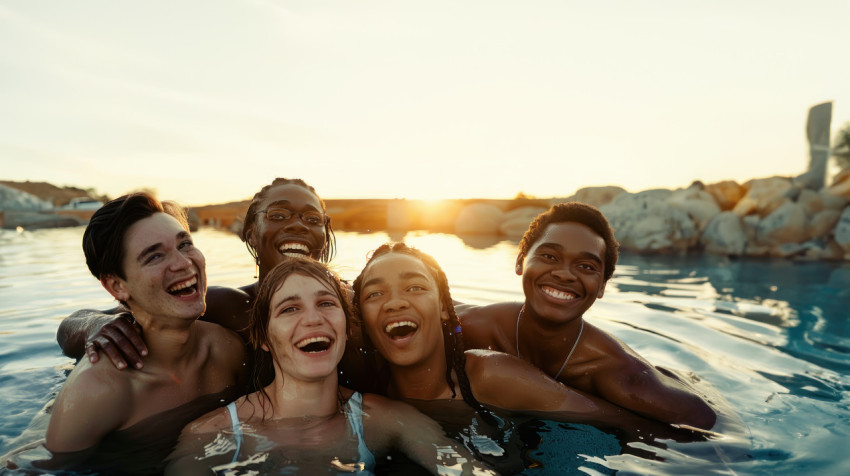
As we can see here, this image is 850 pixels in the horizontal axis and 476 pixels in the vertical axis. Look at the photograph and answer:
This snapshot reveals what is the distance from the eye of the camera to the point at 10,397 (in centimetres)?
443

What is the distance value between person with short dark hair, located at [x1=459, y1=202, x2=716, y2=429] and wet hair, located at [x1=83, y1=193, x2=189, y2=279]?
2709mm

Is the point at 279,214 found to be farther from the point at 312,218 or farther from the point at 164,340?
the point at 164,340

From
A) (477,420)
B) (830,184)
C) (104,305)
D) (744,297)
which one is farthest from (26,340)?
(830,184)

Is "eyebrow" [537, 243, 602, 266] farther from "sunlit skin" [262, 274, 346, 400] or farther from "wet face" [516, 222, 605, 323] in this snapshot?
"sunlit skin" [262, 274, 346, 400]

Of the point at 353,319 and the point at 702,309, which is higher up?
the point at 353,319

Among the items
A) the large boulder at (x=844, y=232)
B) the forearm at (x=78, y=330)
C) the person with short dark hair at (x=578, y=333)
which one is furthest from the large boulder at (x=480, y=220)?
the forearm at (x=78, y=330)

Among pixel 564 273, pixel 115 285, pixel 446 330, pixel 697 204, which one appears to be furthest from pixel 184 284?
pixel 697 204

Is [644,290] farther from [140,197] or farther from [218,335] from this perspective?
[140,197]

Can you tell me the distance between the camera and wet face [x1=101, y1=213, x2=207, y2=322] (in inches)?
126

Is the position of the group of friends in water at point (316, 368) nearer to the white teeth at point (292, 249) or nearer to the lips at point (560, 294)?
the lips at point (560, 294)

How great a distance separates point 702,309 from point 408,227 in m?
21.0

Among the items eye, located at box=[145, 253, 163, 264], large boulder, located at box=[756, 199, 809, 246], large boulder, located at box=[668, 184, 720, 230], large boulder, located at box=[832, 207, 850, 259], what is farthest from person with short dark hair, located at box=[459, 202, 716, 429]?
large boulder, located at box=[668, 184, 720, 230]

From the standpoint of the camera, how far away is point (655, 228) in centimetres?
1538

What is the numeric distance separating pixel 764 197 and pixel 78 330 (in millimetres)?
17642
